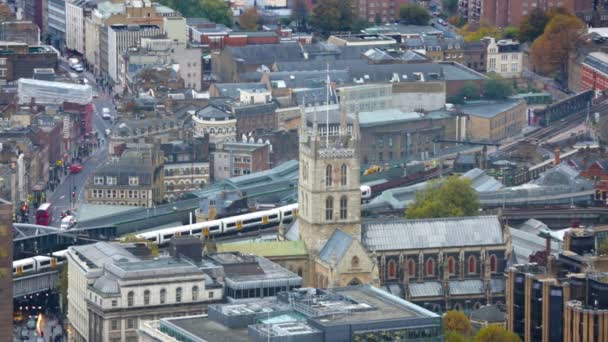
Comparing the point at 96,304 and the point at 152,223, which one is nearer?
the point at 96,304

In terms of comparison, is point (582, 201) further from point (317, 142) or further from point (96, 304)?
point (96, 304)

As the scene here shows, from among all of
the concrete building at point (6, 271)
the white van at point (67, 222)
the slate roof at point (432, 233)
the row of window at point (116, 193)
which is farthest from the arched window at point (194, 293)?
the row of window at point (116, 193)

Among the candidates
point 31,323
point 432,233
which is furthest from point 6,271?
point 432,233

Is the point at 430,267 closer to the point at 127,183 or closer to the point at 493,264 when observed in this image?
the point at 493,264

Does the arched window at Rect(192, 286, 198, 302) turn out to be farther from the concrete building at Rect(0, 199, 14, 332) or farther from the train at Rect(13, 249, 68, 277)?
the train at Rect(13, 249, 68, 277)

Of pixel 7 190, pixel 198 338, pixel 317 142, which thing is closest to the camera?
pixel 198 338

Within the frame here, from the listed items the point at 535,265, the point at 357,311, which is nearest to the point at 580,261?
the point at 535,265

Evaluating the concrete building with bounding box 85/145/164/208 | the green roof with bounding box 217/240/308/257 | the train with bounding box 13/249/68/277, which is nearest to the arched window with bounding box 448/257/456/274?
the green roof with bounding box 217/240/308/257

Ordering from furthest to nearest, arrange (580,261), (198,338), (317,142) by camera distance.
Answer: (317,142) → (580,261) → (198,338)
